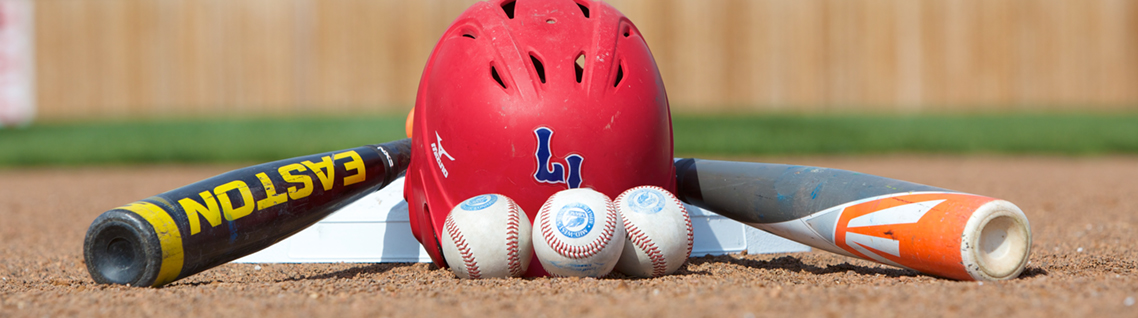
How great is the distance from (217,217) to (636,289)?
4.20ft

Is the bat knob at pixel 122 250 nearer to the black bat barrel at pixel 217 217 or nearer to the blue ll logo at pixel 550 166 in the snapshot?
the black bat barrel at pixel 217 217

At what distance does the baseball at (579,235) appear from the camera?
6.72 feet

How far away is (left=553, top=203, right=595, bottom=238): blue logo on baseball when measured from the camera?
6.68 ft

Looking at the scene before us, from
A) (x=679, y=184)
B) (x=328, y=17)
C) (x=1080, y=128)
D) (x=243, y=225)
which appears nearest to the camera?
(x=243, y=225)

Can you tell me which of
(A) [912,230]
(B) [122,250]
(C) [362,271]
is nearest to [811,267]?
(A) [912,230]

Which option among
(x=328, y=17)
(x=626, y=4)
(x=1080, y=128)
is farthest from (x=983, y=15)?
(x=328, y=17)

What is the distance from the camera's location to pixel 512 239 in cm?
212

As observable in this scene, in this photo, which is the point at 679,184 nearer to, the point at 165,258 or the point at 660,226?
the point at 660,226

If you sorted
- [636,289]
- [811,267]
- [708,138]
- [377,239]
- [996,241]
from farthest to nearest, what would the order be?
[708,138] < [377,239] < [811,267] < [996,241] < [636,289]

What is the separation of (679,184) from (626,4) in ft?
26.8

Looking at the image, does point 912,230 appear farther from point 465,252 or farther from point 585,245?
point 465,252

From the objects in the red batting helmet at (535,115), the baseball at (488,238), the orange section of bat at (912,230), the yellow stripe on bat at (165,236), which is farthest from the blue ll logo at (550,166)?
the yellow stripe on bat at (165,236)

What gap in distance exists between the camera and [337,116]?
35.6 feet

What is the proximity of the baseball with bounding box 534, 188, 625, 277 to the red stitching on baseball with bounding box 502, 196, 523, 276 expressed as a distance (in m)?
0.06
